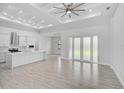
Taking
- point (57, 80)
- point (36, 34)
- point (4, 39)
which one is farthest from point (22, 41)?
point (57, 80)

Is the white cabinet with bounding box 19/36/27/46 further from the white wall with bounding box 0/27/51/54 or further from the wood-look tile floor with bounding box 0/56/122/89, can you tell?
the wood-look tile floor with bounding box 0/56/122/89

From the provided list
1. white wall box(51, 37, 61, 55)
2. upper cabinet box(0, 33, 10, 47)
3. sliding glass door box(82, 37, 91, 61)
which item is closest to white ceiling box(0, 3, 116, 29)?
upper cabinet box(0, 33, 10, 47)

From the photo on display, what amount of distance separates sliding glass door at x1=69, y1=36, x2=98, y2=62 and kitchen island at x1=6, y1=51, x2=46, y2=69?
298 centimetres

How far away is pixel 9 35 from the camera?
7004 millimetres

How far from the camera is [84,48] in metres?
7.04

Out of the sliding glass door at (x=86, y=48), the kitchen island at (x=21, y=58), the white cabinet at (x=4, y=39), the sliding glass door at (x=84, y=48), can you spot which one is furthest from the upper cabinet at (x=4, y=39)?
the sliding glass door at (x=86, y=48)

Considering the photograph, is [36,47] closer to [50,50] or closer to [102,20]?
[50,50]

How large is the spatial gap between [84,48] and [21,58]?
192 inches

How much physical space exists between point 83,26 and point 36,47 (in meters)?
6.03

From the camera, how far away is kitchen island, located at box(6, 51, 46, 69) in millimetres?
4758

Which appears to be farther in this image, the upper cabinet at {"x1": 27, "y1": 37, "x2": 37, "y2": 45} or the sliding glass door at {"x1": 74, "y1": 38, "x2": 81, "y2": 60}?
the upper cabinet at {"x1": 27, "y1": 37, "x2": 37, "y2": 45}

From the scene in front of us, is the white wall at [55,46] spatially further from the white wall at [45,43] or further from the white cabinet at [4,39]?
the white cabinet at [4,39]

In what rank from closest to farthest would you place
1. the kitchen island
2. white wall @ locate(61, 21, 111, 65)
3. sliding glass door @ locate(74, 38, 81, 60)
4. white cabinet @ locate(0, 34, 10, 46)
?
1. the kitchen island
2. white wall @ locate(61, 21, 111, 65)
3. white cabinet @ locate(0, 34, 10, 46)
4. sliding glass door @ locate(74, 38, 81, 60)

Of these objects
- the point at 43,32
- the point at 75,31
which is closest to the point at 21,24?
the point at 43,32
